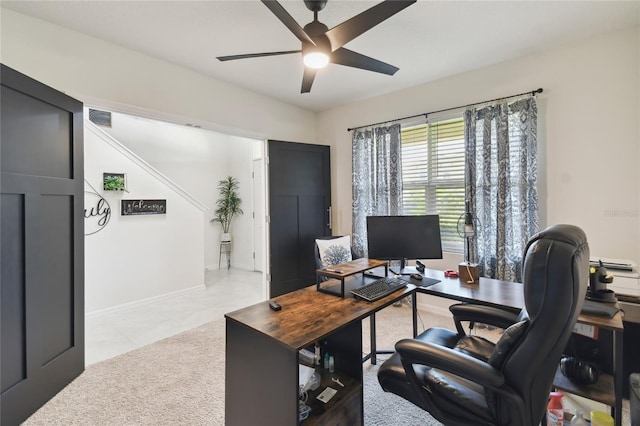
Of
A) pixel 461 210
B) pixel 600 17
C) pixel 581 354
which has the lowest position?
pixel 581 354

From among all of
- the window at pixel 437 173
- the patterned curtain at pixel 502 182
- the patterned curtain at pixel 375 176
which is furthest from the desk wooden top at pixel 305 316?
the patterned curtain at pixel 375 176

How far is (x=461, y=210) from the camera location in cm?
318

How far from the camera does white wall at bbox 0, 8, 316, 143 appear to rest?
210 centimetres

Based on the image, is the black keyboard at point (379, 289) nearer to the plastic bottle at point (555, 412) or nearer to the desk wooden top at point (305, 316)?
the desk wooden top at point (305, 316)

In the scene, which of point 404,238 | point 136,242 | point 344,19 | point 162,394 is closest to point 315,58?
point 344,19

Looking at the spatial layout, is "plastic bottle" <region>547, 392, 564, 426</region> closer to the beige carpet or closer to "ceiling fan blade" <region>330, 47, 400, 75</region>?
the beige carpet

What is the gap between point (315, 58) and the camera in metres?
1.88

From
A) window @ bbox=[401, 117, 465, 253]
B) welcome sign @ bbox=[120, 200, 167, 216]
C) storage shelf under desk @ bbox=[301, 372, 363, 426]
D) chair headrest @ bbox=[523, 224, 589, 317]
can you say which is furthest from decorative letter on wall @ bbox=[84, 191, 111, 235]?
chair headrest @ bbox=[523, 224, 589, 317]

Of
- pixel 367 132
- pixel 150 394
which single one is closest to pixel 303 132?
pixel 367 132

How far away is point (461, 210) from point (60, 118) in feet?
12.1

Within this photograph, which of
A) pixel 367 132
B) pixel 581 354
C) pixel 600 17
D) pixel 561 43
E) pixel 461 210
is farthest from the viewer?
pixel 367 132

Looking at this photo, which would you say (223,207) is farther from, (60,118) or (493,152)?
(493,152)

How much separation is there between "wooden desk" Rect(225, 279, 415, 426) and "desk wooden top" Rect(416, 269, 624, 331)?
0.46 m

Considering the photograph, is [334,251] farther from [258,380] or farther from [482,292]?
[258,380]
